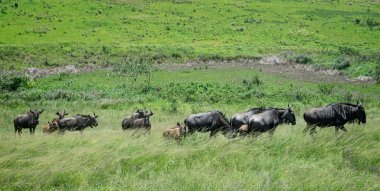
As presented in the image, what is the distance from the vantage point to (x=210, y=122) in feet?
54.5

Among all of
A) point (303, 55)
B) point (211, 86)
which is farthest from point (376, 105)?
point (303, 55)

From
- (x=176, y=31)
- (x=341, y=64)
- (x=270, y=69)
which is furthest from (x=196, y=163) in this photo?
(x=176, y=31)

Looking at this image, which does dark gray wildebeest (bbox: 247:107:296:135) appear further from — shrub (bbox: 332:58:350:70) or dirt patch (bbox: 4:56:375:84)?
shrub (bbox: 332:58:350:70)

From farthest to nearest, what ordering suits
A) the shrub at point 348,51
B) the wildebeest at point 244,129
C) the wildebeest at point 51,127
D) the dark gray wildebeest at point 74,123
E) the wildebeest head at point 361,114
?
the shrub at point 348,51 < the dark gray wildebeest at point 74,123 < the wildebeest at point 51,127 < the wildebeest head at point 361,114 < the wildebeest at point 244,129

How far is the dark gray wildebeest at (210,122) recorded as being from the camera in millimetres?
16312

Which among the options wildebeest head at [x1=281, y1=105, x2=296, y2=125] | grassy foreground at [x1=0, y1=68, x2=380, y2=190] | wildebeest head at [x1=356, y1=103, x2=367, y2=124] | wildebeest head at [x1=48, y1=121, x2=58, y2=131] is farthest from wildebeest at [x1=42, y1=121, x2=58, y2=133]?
wildebeest head at [x1=356, y1=103, x2=367, y2=124]

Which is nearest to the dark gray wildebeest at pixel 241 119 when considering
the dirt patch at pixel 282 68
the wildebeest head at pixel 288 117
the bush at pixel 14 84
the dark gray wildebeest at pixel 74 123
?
the wildebeest head at pixel 288 117

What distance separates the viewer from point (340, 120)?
16.6 metres

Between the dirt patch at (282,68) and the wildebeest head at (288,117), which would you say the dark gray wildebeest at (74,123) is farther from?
the dirt patch at (282,68)

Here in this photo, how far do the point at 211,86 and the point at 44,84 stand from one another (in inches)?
629

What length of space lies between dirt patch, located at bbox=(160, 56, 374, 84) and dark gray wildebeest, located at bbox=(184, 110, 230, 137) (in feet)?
102

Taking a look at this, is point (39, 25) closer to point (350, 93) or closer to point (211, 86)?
point (211, 86)

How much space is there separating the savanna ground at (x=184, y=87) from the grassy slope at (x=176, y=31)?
0.24 meters

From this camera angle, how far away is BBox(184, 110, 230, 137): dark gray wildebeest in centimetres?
1631
